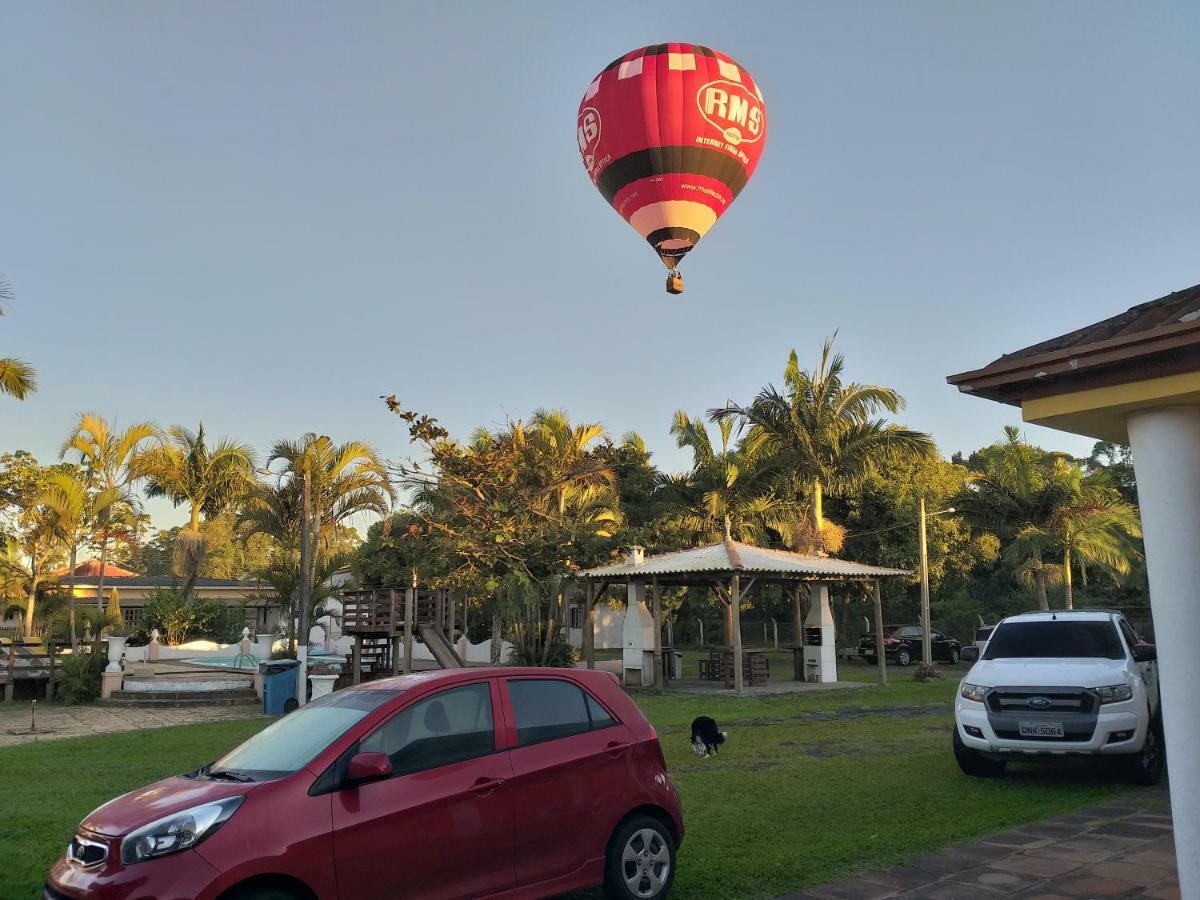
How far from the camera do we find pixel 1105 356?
17.6ft

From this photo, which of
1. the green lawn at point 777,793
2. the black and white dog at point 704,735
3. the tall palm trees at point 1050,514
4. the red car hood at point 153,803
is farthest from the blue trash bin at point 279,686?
the tall palm trees at point 1050,514

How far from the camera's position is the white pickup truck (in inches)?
374

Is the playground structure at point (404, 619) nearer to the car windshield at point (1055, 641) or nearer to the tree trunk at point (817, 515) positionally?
the tree trunk at point (817, 515)

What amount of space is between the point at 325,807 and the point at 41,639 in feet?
93.5

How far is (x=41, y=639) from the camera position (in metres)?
28.7

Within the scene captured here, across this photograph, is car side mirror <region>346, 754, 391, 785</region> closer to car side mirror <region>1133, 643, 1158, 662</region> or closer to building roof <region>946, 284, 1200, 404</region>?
building roof <region>946, 284, 1200, 404</region>

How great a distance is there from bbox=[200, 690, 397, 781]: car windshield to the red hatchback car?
16 millimetres

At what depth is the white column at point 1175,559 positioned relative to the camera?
529 cm

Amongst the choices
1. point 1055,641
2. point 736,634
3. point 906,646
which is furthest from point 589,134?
point 906,646

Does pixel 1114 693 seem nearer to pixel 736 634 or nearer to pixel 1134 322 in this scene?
pixel 1134 322

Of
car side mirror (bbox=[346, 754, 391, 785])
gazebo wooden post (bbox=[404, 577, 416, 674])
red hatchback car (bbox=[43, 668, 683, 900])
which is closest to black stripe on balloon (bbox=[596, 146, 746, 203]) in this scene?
red hatchback car (bbox=[43, 668, 683, 900])

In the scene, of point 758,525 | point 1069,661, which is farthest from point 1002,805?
point 758,525

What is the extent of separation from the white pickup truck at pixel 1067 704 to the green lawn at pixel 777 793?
0.41 metres

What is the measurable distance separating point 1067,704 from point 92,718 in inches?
698
